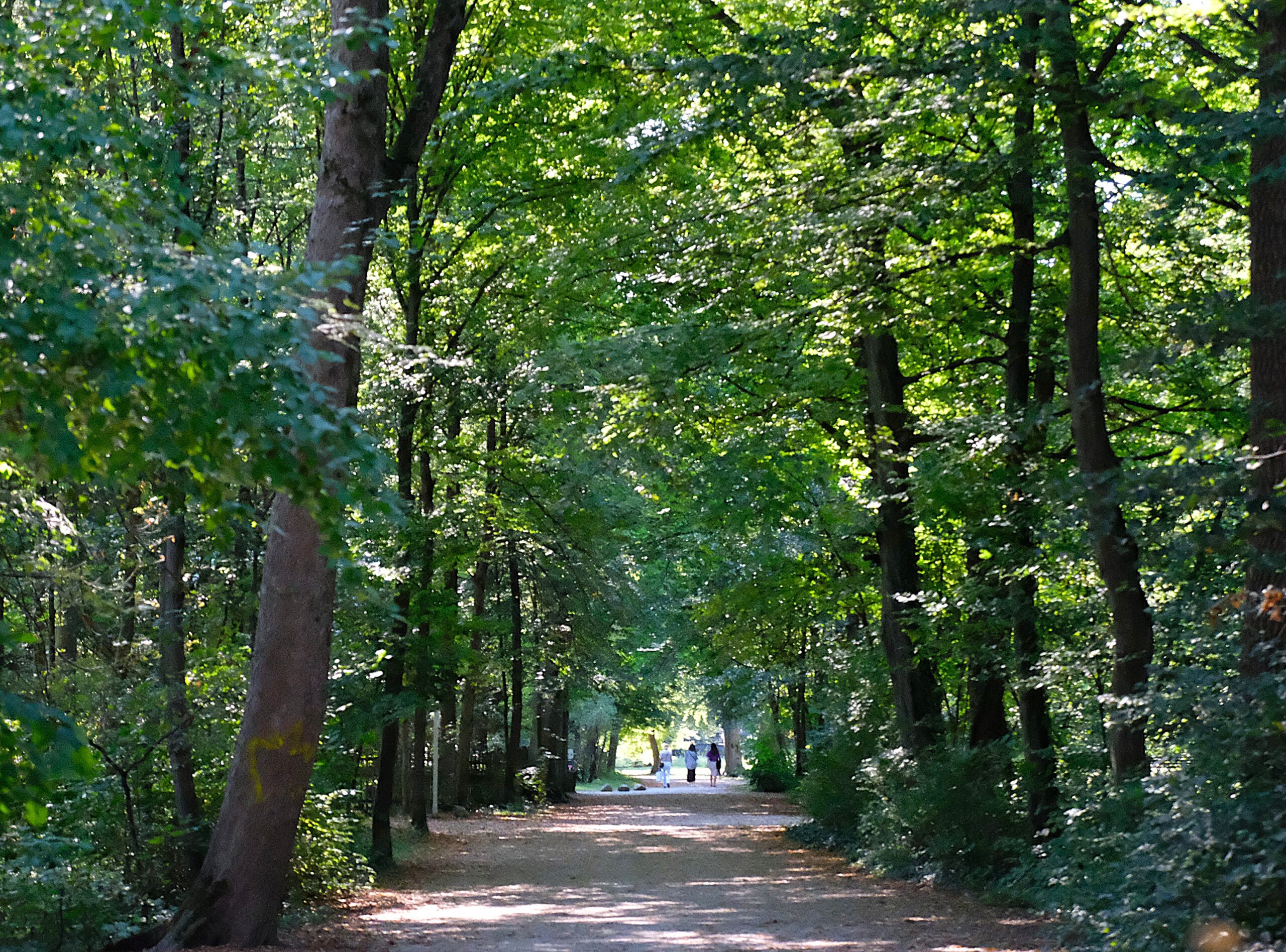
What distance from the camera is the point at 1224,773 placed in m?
7.39

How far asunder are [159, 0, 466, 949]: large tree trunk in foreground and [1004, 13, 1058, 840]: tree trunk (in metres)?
5.73

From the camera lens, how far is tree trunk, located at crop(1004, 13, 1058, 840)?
1159 centimetres

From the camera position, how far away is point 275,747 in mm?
9438

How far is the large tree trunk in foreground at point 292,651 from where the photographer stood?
9211 mm

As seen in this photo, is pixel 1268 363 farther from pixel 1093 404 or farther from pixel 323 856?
pixel 323 856

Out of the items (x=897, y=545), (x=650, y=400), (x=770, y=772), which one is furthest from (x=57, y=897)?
(x=770, y=772)

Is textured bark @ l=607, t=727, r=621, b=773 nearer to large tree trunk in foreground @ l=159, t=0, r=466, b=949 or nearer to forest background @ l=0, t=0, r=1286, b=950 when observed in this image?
forest background @ l=0, t=0, r=1286, b=950

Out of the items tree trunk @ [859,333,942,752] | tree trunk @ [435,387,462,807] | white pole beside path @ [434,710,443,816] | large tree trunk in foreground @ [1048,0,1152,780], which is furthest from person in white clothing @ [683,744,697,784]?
large tree trunk in foreground @ [1048,0,1152,780]

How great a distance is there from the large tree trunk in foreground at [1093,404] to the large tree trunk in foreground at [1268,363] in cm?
130

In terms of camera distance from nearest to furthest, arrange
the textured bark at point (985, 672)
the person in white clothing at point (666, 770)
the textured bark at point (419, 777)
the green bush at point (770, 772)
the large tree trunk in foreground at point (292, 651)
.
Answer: the large tree trunk in foreground at point (292, 651) → the textured bark at point (985, 672) → the textured bark at point (419, 777) → the green bush at point (770, 772) → the person in white clothing at point (666, 770)

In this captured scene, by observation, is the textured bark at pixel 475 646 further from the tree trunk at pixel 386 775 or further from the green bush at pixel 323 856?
the green bush at pixel 323 856

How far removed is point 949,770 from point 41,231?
468 inches

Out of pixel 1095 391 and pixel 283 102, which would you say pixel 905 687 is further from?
pixel 283 102

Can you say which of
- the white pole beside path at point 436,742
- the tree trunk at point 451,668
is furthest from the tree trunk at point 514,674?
the white pole beside path at point 436,742
